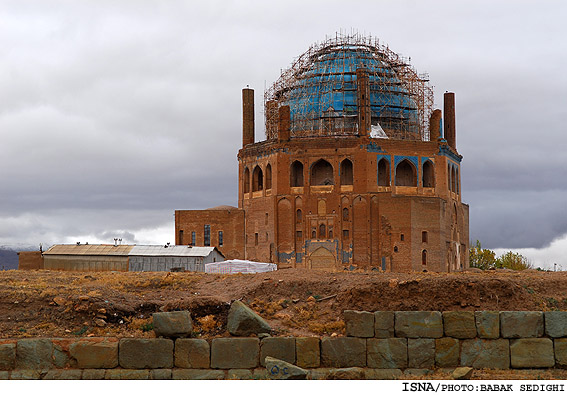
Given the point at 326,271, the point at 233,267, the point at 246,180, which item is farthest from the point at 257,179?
the point at 326,271

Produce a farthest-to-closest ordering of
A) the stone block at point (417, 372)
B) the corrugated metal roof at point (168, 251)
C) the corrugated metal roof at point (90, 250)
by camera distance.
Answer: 1. the corrugated metal roof at point (168, 251)
2. the corrugated metal roof at point (90, 250)
3. the stone block at point (417, 372)

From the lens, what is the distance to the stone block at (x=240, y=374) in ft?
47.7

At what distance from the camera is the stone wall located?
1459 cm

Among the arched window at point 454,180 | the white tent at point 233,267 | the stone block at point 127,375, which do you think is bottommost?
the stone block at point 127,375

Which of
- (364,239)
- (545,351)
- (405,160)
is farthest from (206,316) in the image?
(405,160)

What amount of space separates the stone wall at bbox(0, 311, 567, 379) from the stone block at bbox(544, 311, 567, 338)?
2cm

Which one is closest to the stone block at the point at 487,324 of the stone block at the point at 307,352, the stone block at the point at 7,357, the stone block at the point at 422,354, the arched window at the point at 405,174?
the stone block at the point at 422,354

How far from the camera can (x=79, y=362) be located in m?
14.6

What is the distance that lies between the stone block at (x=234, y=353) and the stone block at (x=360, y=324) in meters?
2.15

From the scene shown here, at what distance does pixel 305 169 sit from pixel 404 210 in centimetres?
729

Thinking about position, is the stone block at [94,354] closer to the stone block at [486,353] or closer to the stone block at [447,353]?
the stone block at [447,353]

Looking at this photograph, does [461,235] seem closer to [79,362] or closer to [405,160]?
[405,160]

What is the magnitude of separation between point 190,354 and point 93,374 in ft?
6.80

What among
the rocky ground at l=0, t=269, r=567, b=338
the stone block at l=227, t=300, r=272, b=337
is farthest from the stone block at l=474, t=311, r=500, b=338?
the stone block at l=227, t=300, r=272, b=337
